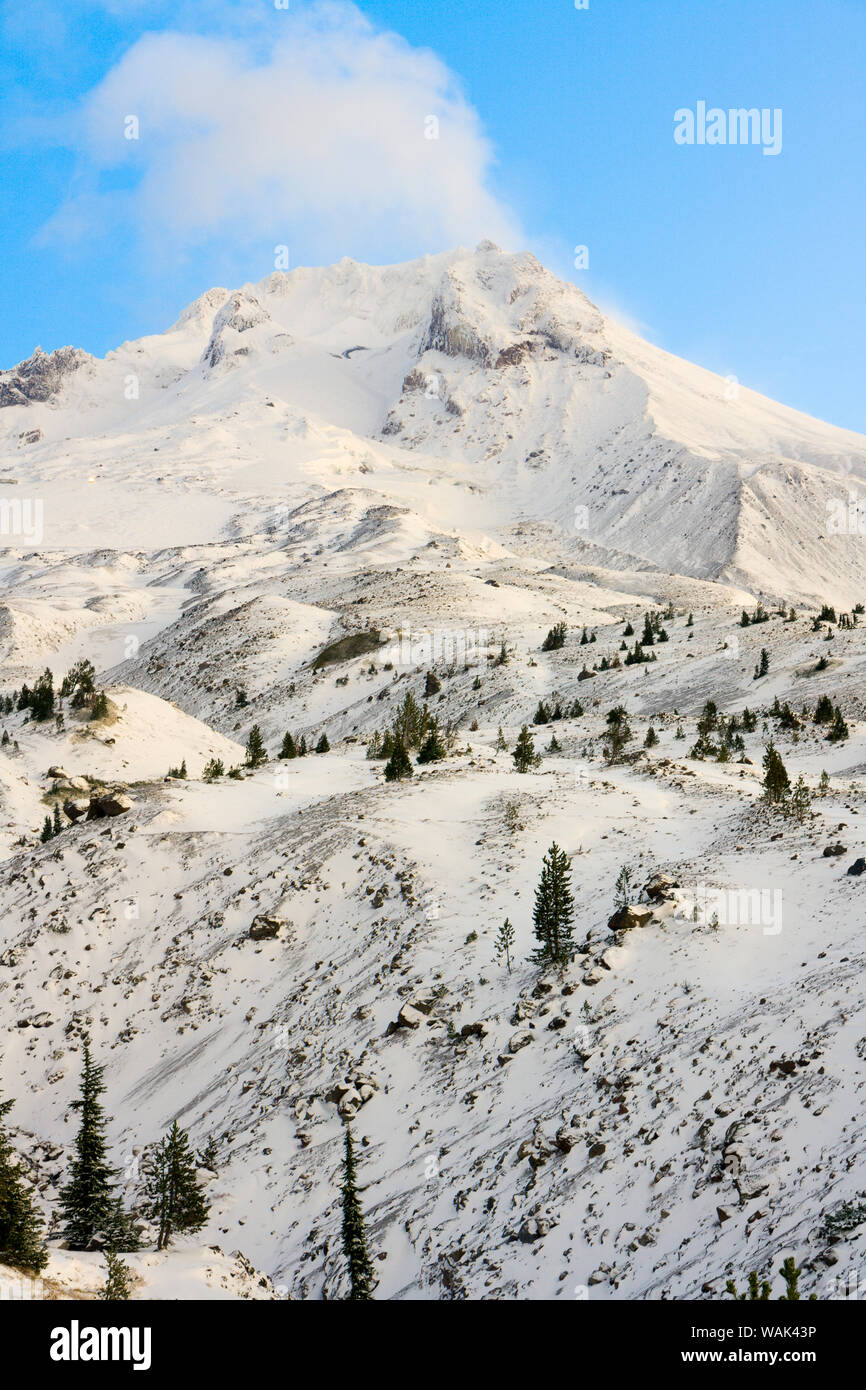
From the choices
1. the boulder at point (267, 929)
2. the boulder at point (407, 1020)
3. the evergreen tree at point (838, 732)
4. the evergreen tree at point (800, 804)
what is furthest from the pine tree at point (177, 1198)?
the evergreen tree at point (838, 732)

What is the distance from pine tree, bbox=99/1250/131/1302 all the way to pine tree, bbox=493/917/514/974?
8.88m

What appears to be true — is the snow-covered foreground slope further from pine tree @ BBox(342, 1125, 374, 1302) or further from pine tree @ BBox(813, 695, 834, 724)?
pine tree @ BBox(813, 695, 834, 724)

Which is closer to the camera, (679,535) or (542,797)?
(542,797)

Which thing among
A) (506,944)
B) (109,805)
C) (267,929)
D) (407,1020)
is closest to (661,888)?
(506,944)

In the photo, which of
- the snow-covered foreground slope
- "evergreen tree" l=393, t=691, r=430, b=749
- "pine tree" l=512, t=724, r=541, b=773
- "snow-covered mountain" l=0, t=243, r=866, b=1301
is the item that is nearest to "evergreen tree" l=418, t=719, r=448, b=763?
"snow-covered mountain" l=0, t=243, r=866, b=1301

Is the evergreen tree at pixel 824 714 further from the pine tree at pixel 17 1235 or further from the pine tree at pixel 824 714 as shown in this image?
the pine tree at pixel 17 1235

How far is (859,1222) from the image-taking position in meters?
9.84

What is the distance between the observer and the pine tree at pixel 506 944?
61.6ft

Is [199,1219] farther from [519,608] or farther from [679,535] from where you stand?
[679,535]

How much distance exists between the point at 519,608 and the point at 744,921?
70208 mm

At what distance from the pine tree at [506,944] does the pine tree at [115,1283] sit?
8882mm

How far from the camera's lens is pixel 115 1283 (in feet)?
39.3

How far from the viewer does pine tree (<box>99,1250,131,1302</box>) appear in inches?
463
